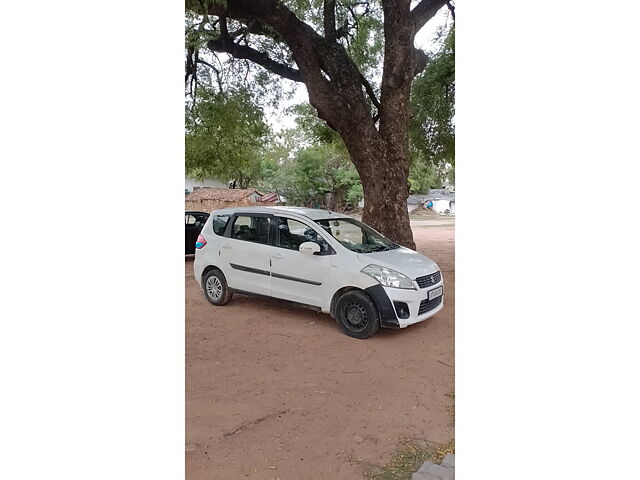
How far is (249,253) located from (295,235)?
0.33 metres

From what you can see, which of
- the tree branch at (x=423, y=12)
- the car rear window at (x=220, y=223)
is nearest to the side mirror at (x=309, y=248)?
the car rear window at (x=220, y=223)

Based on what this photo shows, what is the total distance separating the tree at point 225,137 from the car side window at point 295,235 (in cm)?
38

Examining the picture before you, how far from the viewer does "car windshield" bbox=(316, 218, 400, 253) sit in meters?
2.70

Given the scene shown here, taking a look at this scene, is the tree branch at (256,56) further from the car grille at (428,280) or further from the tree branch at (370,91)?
the car grille at (428,280)

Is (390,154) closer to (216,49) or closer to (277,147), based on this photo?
(277,147)

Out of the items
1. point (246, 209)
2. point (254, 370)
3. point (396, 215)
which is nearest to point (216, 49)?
point (246, 209)

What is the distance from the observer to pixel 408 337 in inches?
100

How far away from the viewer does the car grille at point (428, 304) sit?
2.54 meters

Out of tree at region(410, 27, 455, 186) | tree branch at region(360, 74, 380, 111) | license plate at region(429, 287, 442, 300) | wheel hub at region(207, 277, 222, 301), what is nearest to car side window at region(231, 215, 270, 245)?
wheel hub at region(207, 277, 222, 301)

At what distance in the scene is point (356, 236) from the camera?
9.09ft

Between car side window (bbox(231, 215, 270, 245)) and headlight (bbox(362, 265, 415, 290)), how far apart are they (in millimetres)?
695

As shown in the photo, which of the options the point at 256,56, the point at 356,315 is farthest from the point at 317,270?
Answer: the point at 256,56

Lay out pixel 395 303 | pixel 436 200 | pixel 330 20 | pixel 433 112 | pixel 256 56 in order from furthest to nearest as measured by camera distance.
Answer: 1. pixel 433 112
2. pixel 330 20
3. pixel 256 56
4. pixel 436 200
5. pixel 395 303

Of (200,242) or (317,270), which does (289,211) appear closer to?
(317,270)
